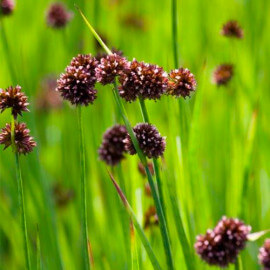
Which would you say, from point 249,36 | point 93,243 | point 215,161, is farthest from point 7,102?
point 249,36

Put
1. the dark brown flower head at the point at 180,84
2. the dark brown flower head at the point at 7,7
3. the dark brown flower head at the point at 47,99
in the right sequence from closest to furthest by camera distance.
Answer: the dark brown flower head at the point at 180,84
the dark brown flower head at the point at 7,7
the dark brown flower head at the point at 47,99

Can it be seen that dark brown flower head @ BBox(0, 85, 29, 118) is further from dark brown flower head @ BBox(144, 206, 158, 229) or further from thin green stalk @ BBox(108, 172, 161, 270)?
dark brown flower head @ BBox(144, 206, 158, 229)

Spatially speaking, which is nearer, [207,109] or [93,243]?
[93,243]

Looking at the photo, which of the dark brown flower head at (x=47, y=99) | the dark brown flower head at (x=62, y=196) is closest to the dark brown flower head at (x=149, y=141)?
the dark brown flower head at (x=62, y=196)

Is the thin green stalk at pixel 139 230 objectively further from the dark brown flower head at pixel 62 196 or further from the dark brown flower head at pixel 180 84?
the dark brown flower head at pixel 62 196

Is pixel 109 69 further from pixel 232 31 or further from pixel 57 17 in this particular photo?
pixel 57 17

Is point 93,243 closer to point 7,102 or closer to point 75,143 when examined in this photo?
point 75,143
